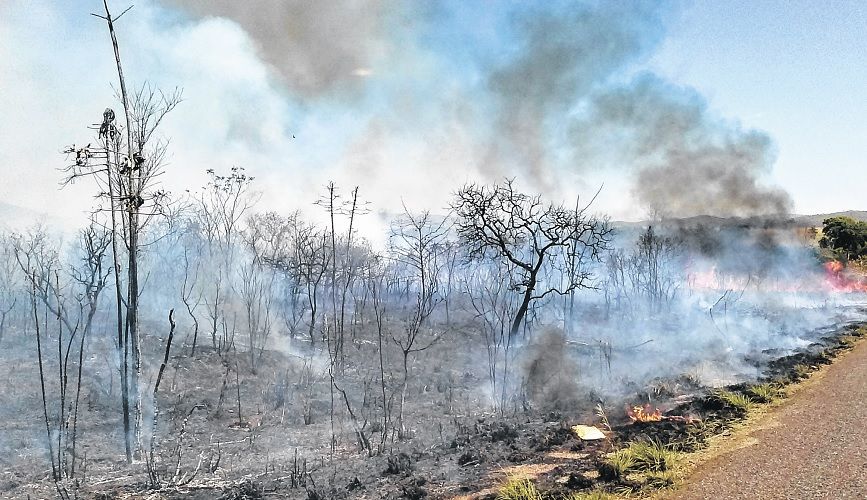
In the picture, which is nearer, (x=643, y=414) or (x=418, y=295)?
(x=643, y=414)

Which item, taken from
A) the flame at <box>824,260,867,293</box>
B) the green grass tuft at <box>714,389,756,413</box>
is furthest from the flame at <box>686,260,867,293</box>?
the green grass tuft at <box>714,389,756,413</box>

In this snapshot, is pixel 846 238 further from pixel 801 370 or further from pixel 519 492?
pixel 519 492

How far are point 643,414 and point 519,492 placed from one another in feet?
18.6

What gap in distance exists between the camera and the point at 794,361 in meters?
17.4

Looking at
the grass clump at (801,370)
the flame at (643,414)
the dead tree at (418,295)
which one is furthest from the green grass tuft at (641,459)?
the grass clump at (801,370)

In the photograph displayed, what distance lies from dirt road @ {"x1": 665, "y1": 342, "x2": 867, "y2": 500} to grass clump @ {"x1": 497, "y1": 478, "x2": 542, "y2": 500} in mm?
1922

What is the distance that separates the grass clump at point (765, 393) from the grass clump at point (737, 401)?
240 mm

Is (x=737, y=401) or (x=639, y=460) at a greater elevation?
(x=737, y=401)

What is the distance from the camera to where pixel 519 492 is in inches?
302

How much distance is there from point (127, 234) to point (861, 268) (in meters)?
63.9

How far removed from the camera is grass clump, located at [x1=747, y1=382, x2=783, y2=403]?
Answer: 1275 centimetres

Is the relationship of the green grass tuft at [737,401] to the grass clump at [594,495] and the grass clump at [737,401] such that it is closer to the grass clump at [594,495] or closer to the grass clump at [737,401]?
the grass clump at [737,401]

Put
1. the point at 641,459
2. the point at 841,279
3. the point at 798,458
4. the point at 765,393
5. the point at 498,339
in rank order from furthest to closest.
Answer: the point at 841,279 < the point at 498,339 < the point at 765,393 < the point at 641,459 < the point at 798,458

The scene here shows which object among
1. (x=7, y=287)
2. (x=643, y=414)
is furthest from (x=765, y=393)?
(x=7, y=287)
